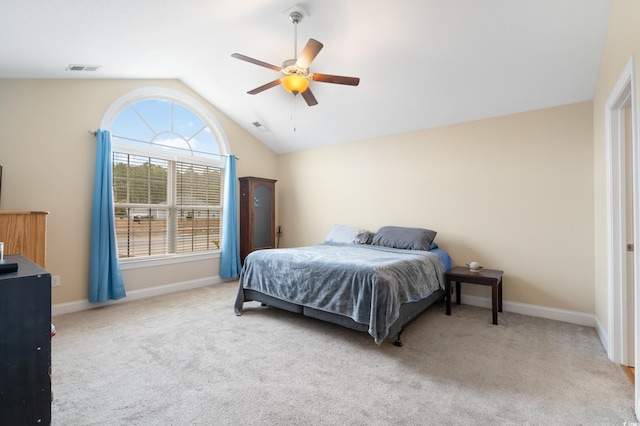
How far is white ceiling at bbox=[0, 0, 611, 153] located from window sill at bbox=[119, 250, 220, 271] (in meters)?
2.33

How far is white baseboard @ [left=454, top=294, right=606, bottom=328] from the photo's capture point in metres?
3.09

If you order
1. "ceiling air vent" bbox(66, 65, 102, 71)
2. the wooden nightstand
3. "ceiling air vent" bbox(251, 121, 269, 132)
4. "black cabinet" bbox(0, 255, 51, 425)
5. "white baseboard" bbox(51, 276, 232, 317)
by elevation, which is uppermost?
"ceiling air vent" bbox(66, 65, 102, 71)

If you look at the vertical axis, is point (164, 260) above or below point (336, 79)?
below

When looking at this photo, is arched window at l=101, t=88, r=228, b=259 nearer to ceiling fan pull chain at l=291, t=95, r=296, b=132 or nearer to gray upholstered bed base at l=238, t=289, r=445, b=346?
ceiling fan pull chain at l=291, t=95, r=296, b=132

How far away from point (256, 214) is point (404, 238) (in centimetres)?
262

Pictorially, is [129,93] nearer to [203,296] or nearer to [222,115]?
[222,115]

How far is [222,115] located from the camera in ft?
16.5

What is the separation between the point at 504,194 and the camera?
140 inches

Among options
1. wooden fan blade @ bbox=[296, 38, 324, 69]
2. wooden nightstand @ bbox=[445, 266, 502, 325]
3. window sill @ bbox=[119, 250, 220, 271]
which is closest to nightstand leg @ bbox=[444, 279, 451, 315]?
wooden nightstand @ bbox=[445, 266, 502, 325]

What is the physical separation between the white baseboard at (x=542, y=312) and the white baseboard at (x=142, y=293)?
12.6 feet

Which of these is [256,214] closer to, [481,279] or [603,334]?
[481,279]

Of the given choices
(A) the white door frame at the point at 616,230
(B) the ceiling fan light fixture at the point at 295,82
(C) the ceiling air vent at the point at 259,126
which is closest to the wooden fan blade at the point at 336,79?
(B) the ceiling fan light fixture at the point at 295,82

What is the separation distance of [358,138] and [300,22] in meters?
2.22

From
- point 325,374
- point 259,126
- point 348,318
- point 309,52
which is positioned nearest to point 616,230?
point 348,318
